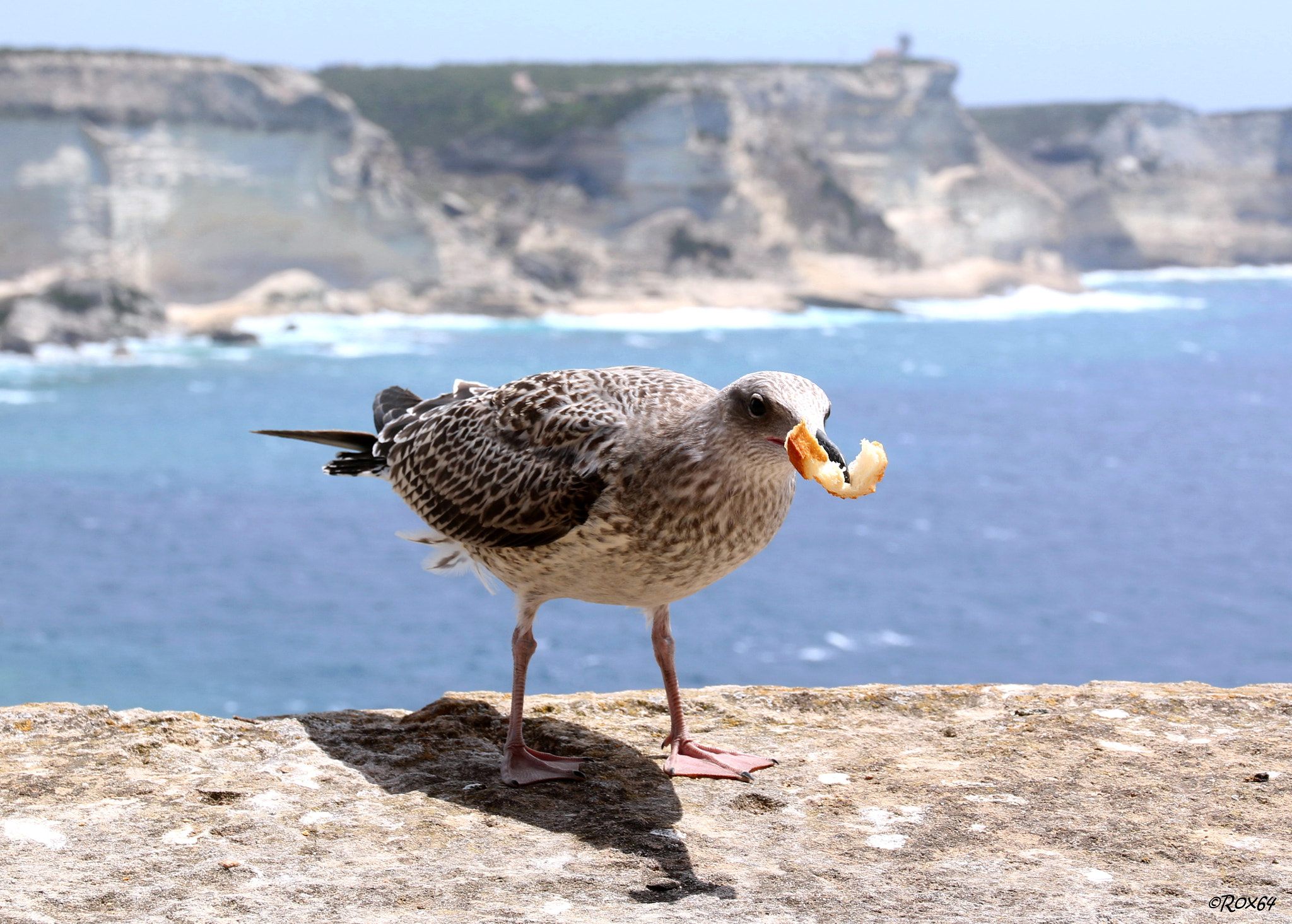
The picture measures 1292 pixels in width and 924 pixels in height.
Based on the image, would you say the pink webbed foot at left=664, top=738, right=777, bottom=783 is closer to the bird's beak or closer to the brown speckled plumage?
the brown speckled plumage

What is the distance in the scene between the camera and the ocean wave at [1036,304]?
362ft

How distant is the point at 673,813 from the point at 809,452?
5.04 ft

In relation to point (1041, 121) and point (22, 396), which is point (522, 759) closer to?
point (22, 396)

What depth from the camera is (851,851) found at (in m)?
4.33

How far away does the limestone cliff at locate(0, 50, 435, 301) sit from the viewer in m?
70.8

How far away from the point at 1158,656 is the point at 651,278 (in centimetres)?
6291

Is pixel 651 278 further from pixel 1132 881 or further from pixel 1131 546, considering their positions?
pixel 1132 881

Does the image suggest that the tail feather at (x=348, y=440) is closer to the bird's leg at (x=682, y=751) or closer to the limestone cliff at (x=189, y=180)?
the bird's leg at (x=682, y=751)

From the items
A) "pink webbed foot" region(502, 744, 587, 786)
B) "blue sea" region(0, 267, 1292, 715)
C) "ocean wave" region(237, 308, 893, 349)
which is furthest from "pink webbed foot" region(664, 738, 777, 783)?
"ocean wave" region(237, 308, 893, 349)

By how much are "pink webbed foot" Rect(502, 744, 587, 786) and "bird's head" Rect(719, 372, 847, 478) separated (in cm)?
154

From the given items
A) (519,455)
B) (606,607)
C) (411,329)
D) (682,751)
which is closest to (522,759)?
(682,751)

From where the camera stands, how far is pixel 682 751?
533 cm

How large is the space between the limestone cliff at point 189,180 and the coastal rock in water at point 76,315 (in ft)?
4.33

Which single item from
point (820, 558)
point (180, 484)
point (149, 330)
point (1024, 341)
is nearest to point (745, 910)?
point (820, 558)
